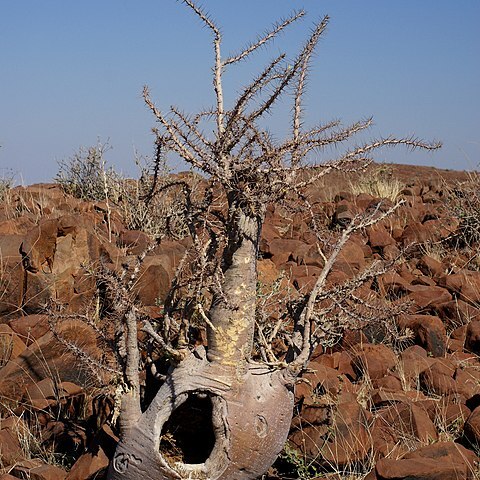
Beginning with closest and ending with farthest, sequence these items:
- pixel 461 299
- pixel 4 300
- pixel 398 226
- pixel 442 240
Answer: pixel 4 300, pixel 461 299, pixel 442 240, pixel 398 226

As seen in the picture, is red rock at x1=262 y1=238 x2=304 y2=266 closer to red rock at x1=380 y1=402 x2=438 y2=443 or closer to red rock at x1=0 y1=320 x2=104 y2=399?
red rock at x1=0 y1=320 x2=104 y2=399

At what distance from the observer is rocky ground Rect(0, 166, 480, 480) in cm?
358

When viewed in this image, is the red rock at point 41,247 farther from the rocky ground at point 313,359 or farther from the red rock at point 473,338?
the red rock at point 473,338

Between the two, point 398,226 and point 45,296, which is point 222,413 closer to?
point 45,296

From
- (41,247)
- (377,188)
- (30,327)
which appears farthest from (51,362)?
(377,188)

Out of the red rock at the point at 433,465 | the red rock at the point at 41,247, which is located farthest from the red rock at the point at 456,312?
the red rock at the point at 41,247

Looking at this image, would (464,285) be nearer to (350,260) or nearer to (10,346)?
(350,260)

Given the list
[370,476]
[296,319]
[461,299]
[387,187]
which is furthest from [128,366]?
[387,187]

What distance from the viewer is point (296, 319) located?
3582 mm

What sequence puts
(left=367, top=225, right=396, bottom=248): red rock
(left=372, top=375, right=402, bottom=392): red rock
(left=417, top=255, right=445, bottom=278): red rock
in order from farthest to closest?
(left=367, top=225, right=396, bottom=248): red rock
(left=417, top=255, right=445, bottom=278): red rock
(left=372, top=375, right=402, bottom=392): red rock

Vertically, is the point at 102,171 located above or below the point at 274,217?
above

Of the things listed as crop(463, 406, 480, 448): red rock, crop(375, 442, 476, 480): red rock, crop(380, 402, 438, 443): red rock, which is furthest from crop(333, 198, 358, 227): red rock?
crop(375, 442, 476, 480): red rock

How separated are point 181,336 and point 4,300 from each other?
2.31 m

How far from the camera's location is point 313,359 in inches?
184
